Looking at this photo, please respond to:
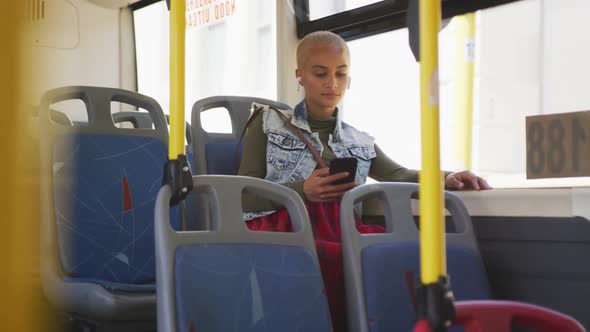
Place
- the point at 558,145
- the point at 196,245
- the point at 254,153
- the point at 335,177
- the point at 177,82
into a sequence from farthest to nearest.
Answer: the point at 254,153 → the point at 335,177 → the point at 558,145 → the point at 196,245 → the point at 177,82

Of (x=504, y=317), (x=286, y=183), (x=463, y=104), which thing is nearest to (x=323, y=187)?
(x=286, y=183)

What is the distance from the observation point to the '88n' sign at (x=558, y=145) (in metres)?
1.40

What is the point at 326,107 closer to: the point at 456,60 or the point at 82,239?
the point at 456,60

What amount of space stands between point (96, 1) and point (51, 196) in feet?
9.59

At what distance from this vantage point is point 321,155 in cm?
195

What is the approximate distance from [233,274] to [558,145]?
0.79m

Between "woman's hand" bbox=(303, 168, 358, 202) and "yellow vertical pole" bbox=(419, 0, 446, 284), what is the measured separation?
1013 millimetres

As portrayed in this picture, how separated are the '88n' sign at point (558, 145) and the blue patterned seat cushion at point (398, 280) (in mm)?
285

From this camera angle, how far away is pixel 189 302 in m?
1.16

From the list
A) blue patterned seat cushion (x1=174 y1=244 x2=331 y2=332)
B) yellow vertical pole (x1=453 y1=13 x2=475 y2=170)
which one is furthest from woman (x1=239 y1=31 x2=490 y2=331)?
yellow vertical pole (x1=453 y1=13 x2=475 y2=170)

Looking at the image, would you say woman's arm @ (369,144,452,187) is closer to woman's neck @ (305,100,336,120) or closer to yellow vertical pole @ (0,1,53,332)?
woman's neck @ (305,100,336,120)

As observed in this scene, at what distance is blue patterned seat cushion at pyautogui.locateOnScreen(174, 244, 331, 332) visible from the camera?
1.18 m

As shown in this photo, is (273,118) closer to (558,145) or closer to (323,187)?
(323,187)

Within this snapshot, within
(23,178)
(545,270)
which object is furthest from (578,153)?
(23,178)
